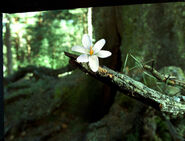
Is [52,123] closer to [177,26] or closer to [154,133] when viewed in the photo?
[154,133]

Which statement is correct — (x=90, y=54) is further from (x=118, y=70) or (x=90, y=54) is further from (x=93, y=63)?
(x=118, y=70)

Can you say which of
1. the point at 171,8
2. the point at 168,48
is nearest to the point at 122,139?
the point at 168,48

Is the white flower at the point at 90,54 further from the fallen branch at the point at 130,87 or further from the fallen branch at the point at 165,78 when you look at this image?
the fallen branch at the point at 165,78

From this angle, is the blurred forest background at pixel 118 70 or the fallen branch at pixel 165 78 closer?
the fallen branch at pixel 165 78

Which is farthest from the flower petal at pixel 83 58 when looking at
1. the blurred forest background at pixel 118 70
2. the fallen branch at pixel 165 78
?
the fallen branch at pixel 165 78

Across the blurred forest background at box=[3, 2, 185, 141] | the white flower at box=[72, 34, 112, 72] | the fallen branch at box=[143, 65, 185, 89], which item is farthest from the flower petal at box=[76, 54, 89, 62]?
the fallen branch at box=[143, 65, 185, 89]

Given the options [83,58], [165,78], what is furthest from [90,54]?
[165,78]

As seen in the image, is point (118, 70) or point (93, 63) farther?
point (118, 70)

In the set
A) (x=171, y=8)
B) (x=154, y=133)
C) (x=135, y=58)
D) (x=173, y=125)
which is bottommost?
(x=154, y=133)

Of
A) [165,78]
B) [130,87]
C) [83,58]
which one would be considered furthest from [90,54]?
[165,78]

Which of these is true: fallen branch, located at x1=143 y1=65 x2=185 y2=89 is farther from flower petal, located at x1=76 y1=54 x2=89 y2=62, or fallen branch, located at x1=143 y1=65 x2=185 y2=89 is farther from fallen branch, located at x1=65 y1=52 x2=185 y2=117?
flower petal, located at x1=76 y1=54 x2=89 y2=62

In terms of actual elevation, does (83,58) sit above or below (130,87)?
above
